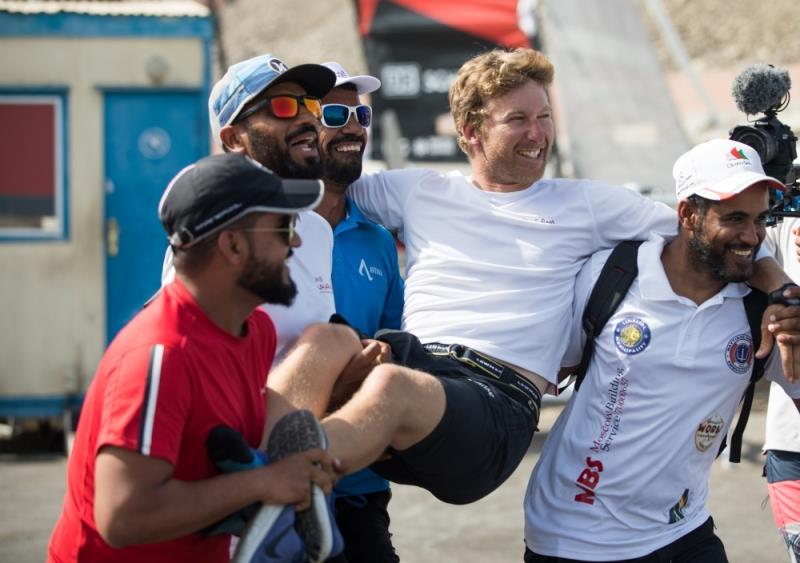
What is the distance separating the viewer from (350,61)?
27562 millimetres

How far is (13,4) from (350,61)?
1775cm

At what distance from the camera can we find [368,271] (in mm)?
4465

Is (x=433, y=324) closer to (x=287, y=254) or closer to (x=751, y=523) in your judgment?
(x=287, y=254)

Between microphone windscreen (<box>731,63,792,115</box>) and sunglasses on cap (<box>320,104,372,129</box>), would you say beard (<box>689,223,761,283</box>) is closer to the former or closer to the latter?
microphone windscreen (<box>731,63,792,115</box>)

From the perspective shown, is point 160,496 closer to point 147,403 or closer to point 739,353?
point 147,403

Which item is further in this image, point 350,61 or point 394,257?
point 350,61

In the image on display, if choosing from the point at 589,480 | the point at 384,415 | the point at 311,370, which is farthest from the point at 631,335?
the point at 311,370

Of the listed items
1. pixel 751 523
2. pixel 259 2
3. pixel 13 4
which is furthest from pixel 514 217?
pixel 259 2

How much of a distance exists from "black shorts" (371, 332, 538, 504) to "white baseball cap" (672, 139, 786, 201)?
0.95 meters

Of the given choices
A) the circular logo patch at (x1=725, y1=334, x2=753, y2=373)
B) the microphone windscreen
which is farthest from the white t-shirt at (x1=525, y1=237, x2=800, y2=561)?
the microphone windscreen

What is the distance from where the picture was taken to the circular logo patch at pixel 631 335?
4090 mm

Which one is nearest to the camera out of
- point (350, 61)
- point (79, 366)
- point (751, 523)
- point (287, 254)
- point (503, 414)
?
point (287, 254)

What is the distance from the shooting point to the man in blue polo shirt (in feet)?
14.1

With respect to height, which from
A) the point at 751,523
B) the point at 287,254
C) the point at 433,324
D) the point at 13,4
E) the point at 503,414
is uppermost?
the point at 13,4
